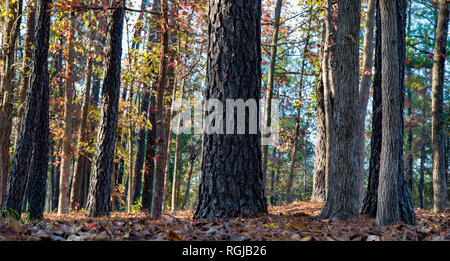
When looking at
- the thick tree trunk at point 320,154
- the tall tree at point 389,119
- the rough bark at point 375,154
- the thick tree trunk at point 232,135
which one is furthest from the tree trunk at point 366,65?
the tall tree at point 389,119

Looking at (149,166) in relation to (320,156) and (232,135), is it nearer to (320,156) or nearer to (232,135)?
(320,156)

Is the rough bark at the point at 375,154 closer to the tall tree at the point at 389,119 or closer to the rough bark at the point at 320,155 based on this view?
the tall tree at the point at 389,119

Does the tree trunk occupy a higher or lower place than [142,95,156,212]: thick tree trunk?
higher

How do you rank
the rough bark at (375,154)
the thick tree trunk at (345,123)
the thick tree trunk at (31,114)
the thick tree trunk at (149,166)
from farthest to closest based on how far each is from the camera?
the thick tree trunk at (149,166), the thick tree trunk at (31,114), the rough bark at (375,154), the thick tree trunk at (345,123)

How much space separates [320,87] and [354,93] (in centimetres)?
538

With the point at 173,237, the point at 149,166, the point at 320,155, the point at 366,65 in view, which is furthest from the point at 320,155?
the point at 173,237

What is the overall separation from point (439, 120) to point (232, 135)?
7.79 metres

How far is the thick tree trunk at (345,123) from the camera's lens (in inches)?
211

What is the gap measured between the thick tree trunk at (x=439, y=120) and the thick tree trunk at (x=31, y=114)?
9.51 meters

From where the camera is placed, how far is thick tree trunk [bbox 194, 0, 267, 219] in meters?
4.45

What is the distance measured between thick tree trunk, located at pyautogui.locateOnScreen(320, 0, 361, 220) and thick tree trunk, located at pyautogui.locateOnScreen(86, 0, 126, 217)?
16.5 ft

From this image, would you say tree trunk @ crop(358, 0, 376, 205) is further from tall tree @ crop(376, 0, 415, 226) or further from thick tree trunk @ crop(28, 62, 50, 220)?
thick tree trunk @ crop(28, 62, 50, 220)

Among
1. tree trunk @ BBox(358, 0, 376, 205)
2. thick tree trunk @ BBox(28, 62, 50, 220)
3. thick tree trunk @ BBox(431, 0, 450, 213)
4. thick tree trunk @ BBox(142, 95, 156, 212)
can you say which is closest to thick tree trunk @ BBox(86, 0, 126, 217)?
thick tree trunk @ BBox(28, 62, 50, 220)
